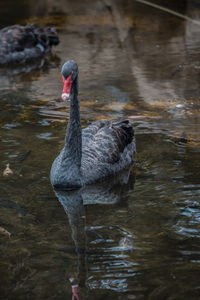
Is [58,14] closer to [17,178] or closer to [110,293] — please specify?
[17,178]

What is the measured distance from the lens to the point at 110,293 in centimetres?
376

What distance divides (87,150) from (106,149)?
7.6 inches

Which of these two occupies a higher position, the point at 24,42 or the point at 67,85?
the point at 67,85

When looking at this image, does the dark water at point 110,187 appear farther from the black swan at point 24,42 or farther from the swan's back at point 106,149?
the black swan at point 24,42

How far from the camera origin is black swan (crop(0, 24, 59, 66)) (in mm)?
10969

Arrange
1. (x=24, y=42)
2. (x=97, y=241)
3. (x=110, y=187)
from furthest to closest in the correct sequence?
(x=24, y=42) < (x=110, y=187) < (x=97, y=241)

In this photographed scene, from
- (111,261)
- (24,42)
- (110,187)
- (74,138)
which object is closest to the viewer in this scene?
(111,261)

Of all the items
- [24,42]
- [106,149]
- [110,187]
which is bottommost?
[24,42]

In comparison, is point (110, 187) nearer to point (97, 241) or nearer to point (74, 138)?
point (74, 138)

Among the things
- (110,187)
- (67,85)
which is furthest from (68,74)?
(110,187)

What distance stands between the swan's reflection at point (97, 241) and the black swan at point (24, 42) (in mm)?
5634

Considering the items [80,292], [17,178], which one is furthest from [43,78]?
[80,292]

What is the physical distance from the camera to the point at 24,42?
11.4 meters

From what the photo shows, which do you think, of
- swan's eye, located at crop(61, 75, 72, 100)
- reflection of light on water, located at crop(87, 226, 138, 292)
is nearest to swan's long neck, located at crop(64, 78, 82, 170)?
swan's eye, located at crop(61, 75, 72, 100)
